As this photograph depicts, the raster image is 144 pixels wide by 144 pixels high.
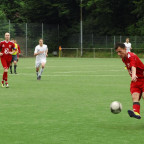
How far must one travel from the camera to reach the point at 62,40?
66250 mm

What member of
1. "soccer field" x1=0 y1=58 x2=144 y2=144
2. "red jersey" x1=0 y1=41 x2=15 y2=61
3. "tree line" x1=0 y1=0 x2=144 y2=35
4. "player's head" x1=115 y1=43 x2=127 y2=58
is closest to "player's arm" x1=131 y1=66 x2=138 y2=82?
"player's head" x1=115 y1=43 x2=127 y2=58

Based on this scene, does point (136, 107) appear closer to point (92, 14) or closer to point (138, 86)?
point (138, 86)

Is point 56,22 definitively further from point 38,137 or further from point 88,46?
point 38,137

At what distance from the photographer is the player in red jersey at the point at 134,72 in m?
9.48

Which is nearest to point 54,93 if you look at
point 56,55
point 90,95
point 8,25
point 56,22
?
point 90,95

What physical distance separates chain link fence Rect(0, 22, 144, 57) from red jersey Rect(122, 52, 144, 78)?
48.8 metres

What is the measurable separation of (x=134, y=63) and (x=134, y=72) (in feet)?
0.64

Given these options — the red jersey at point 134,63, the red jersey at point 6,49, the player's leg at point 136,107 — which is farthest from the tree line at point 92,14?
the player's leg at point 136,107

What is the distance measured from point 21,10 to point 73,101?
58266mm

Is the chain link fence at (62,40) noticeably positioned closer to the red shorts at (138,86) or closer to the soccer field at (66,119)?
the soccer field at (66,119)

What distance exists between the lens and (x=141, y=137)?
8492 mm

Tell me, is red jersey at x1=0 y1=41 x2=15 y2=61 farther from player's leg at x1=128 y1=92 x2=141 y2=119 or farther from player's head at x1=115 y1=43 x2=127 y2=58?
player's head at x1=115 y1=43 x2=127 y2=58

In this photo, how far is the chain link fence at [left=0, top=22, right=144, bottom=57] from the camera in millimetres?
59619

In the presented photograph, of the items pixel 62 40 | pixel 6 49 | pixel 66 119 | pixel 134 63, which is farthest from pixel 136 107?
pixel 62 40
